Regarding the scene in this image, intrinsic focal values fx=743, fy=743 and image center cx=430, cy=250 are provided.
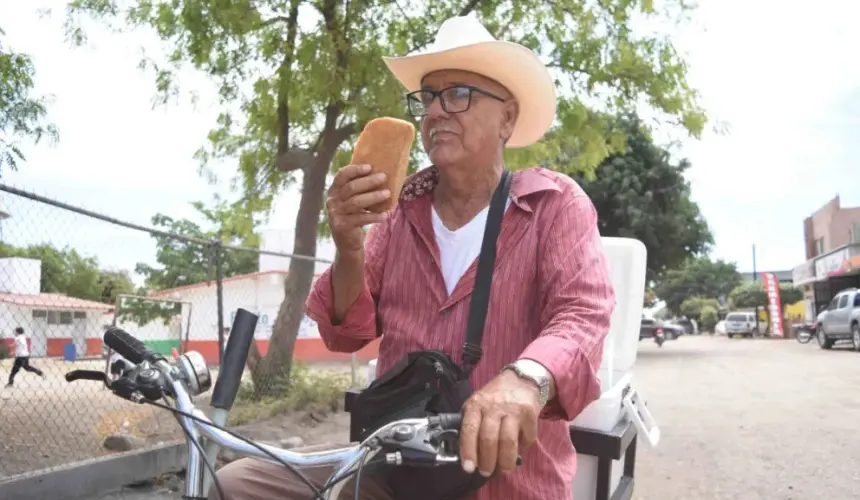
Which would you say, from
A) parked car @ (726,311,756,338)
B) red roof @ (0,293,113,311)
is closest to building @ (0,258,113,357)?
red roof @ (0,293,113,311)

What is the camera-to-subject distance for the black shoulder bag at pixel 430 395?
1644 millimetres

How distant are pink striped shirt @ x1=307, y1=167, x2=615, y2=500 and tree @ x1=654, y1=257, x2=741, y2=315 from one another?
76.9 m

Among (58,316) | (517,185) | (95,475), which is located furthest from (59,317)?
(517,185)

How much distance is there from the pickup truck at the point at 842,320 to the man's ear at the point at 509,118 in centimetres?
2306

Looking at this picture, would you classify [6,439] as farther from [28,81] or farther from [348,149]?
[348,149]

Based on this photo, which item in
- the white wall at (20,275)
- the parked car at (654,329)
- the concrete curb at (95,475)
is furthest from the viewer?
the parked car at (654,329)

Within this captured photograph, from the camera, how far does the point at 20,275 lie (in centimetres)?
512

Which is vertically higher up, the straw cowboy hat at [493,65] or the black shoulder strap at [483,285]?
the straw cowboy hat at [493,65]

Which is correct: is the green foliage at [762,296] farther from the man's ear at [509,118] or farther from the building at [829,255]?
the man's ear at [509,118]

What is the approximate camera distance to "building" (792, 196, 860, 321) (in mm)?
35875

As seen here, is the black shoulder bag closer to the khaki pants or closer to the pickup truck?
the khaki pants

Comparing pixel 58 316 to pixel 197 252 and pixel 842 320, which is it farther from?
pixel 842 320

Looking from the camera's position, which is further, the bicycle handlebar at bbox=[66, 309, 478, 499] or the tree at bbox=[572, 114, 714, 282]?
the tree at bbox=[572, 114, 714, 282]

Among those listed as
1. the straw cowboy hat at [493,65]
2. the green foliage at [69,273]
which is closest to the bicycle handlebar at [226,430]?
the straw cowboy hat at [493,65]
